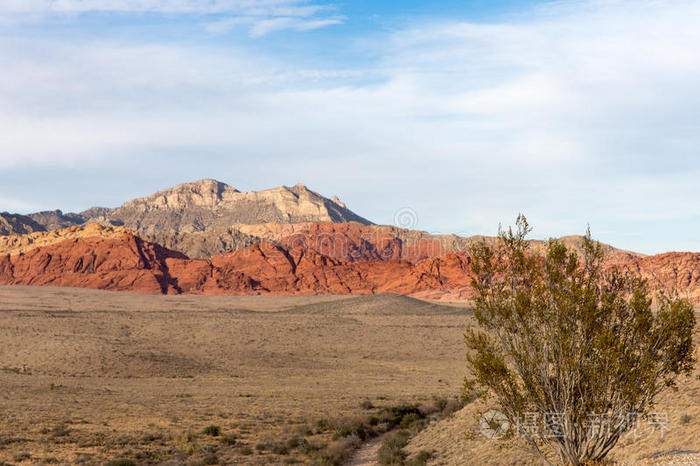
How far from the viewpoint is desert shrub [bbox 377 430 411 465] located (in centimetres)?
1894

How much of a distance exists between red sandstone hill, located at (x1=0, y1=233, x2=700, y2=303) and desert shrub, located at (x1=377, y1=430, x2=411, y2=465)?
120934 mm

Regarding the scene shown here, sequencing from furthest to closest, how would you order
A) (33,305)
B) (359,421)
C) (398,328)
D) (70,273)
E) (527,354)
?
(70,273) < (33,305) < (398,328) < (359,421) < (527,354)

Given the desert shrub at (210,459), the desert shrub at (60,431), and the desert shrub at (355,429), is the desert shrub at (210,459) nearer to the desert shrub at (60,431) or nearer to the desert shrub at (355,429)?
the desert shrub at (355,429)

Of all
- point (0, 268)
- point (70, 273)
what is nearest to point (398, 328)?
point (70, 273)

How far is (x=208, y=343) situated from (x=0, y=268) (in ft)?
421

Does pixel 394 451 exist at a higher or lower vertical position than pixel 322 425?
higher

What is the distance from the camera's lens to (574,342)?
11375 millimetres

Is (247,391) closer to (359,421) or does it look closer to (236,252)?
(359,421)

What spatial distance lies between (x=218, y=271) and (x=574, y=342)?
512ft

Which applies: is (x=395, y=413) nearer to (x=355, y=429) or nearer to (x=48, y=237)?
(x=355, y=429)

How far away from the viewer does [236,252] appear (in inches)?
6865

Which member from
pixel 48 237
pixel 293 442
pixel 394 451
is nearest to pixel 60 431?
pixel 293 442

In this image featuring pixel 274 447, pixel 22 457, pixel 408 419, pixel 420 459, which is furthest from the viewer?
pixel 408 419

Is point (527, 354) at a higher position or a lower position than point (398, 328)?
higher
